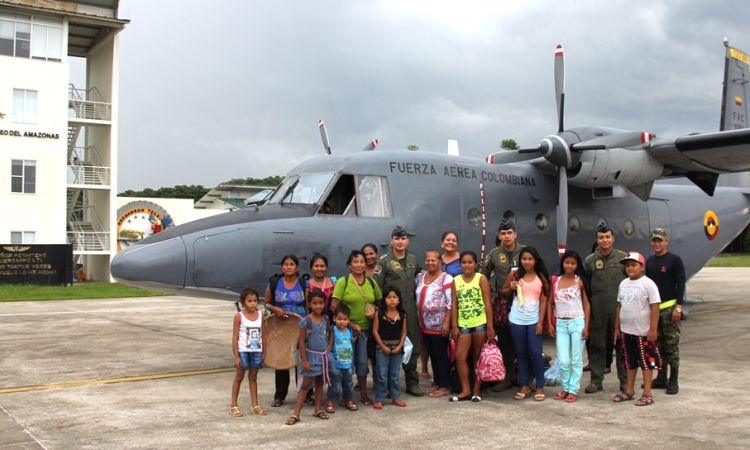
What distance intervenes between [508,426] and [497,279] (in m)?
2.17

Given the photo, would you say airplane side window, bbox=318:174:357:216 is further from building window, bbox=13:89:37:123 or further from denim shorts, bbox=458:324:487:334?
building window, bbox=13:89:37:123

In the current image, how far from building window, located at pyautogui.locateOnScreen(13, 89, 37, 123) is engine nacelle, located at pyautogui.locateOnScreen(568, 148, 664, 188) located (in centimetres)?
3181

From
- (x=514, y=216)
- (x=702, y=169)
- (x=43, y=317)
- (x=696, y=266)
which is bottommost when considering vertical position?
(x=43, y=317)

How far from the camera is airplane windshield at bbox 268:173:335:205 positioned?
390 inches

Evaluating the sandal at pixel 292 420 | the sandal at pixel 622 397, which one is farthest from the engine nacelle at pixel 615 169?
the sandal at pixel 292 420

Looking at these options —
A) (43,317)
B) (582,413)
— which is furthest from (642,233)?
(43,317)

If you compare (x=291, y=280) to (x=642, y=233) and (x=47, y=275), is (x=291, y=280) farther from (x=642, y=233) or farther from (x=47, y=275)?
(x=47, y=275)

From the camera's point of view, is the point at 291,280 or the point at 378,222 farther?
the point at 378,222

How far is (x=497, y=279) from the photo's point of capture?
26.2ft

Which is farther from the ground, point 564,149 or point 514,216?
point 564,149

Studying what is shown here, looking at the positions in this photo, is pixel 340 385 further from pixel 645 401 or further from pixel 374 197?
pixel 374 197

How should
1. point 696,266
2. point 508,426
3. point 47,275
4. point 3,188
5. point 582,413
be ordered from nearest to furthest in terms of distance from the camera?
1. point 508,426
2. point 582,413
3. point 696,266
4. point 47,275
5. point 3,188

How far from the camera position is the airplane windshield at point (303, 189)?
32.5 feet

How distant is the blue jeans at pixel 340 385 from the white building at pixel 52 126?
1260 inches
